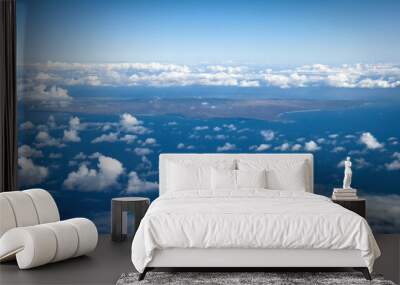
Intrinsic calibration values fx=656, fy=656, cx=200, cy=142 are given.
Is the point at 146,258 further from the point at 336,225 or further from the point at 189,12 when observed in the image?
the point at 189,12

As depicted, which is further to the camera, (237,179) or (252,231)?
(237,179)

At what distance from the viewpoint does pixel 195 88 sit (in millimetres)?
7707

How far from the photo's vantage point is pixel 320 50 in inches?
301

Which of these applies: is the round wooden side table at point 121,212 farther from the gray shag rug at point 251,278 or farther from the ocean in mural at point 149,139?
the gray shag rug at point 251,278

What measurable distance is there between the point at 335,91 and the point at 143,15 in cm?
241

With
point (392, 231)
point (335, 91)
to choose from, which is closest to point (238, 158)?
point (335, 91)

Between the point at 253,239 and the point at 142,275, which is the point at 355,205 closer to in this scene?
the point at 253,239

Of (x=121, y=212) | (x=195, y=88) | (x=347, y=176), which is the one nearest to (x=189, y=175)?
(x=121, y=212)

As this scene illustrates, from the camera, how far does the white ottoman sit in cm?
A: 534

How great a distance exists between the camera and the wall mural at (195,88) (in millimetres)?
7590

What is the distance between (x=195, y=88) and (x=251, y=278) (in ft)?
10.5

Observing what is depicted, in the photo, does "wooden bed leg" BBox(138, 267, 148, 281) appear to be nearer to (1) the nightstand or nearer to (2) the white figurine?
(1) the nightstand

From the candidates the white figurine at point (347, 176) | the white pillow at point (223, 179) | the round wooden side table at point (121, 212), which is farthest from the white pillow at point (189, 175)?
the white figurine at point (347, 176)

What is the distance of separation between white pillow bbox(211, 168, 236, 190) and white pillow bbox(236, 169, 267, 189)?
0.05 m
